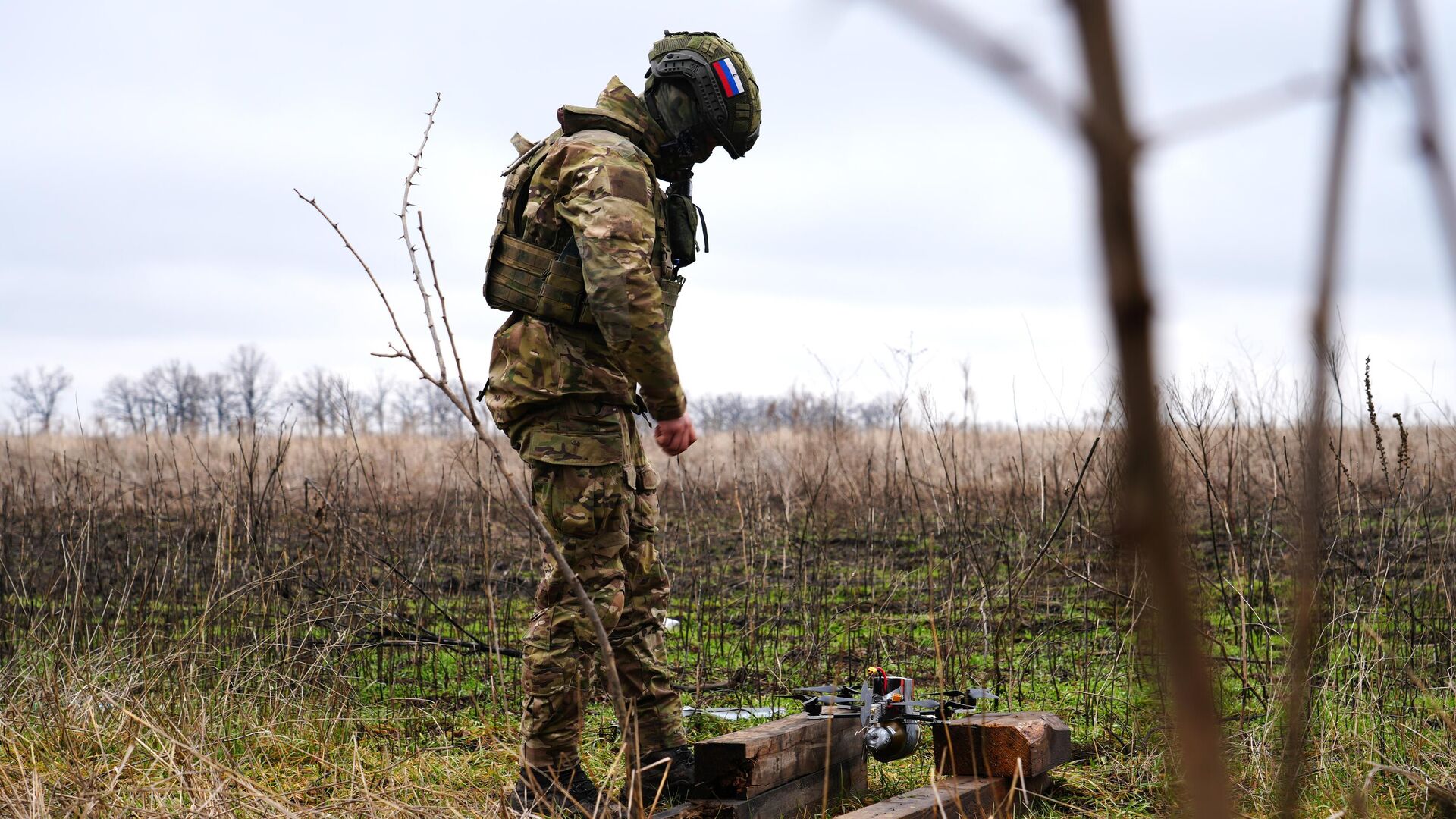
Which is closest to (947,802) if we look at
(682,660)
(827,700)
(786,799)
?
(786,799)

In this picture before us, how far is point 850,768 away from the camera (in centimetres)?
332

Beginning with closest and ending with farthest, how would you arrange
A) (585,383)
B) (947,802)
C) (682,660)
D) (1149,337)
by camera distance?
(1149,337) < (947,802) < (585,383) < (682,660)

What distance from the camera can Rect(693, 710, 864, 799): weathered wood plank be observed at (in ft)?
9.42

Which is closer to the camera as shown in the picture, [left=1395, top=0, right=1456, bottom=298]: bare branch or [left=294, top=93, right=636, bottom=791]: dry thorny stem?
[left=1395, top=0, right=1456, bottom=298]: bare branch

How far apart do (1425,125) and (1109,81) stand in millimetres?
213

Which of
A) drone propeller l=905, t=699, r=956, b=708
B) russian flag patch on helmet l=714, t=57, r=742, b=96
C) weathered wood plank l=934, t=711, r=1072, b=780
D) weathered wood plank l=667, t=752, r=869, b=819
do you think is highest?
russian flag patch on helmet l=714, t=57, r=742, b=96

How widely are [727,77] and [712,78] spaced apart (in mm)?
43

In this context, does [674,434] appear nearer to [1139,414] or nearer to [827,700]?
[827,700]

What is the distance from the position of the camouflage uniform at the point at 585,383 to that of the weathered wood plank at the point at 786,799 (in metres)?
0.41

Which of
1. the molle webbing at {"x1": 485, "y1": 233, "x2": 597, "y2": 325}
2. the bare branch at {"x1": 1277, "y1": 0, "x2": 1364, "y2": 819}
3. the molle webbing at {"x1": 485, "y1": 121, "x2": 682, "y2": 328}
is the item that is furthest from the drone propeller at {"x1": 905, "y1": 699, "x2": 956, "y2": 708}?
the bare branch at {"x1": 1277, "y1": 0, "x2": 1364, "y2": 819}

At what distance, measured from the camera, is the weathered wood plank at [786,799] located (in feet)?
9.37

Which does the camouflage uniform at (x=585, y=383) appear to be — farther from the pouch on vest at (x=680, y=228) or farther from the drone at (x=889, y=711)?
the drone at (x=889, y=711)

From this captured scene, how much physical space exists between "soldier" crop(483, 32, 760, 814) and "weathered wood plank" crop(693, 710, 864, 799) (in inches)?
7.7

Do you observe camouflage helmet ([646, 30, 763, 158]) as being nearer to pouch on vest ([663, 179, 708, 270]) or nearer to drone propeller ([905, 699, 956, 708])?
pouch on vest ([663, 179, 708, 270])
